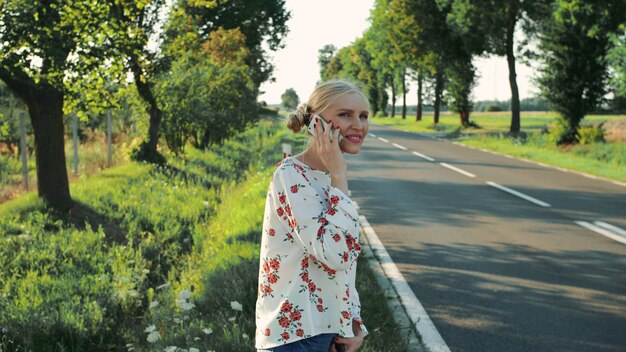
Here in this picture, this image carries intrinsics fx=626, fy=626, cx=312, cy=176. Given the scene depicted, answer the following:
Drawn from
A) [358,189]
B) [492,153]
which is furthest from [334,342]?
[492,153]

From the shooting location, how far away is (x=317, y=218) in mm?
2062

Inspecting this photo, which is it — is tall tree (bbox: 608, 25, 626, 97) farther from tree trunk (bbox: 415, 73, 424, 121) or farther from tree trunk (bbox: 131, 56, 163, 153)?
tree trunk (bbox: 415, 73, 424, 121)

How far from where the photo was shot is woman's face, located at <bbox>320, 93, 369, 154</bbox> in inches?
88.0

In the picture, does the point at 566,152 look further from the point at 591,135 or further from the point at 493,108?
the point at 493,108

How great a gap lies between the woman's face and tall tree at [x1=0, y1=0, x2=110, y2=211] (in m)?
6.91

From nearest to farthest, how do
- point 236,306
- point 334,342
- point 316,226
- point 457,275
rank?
point 316,226 → point 334,342 → point 236,306 → point 457,275

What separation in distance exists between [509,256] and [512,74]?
27.1 m

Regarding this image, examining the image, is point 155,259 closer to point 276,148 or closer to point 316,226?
point 316,226

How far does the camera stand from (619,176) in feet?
50.3

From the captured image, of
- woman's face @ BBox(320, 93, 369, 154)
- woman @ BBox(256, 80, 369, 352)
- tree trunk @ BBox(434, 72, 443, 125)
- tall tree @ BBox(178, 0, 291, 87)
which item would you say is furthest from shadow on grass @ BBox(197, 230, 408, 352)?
tree trunk @ BBox(434, 72, 443, 125)

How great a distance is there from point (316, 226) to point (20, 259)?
230 inches

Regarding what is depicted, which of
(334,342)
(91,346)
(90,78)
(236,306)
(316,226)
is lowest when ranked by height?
(91,346)

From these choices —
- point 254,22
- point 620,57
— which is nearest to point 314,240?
point 620,57

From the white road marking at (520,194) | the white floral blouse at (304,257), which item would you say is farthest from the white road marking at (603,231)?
the white floral blouse at (304,257)
